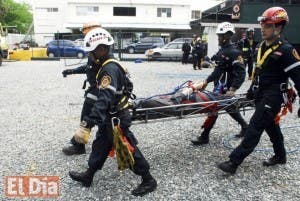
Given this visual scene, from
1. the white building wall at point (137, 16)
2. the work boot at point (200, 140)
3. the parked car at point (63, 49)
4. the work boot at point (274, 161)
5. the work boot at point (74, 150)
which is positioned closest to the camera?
the work boot at point (274, 161)

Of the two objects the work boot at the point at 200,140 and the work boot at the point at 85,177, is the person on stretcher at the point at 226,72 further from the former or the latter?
the work boot at the point at 85,177

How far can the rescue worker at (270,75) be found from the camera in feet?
14.4

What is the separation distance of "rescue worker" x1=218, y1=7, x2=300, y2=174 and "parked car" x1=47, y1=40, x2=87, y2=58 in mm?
24215

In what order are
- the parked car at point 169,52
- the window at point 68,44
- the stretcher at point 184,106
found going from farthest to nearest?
1. the window at point 68,44
2. the parked car at point 169,52
3. the stretcher at point 184,106

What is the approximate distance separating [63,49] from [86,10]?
21.1 m

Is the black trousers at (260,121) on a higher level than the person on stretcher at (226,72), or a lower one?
lower

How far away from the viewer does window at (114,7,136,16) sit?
4769 cm

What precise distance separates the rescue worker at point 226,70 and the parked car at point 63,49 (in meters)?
22.8

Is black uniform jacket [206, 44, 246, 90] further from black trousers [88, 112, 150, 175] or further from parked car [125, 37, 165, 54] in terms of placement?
parked car [125, 37, 165, 54]

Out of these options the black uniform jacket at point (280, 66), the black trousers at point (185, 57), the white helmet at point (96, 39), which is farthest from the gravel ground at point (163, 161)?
the black trousers at point (185, 57)

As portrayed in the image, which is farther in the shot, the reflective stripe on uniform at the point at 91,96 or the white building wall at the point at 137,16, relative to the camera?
the white building wall at the point at 137,16

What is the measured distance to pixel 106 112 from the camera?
13.1 ft

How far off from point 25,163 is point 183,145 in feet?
7.90

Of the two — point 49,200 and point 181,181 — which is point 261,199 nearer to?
point 181,181
